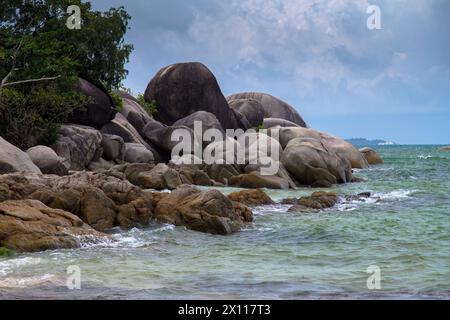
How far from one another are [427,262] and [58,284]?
643cm

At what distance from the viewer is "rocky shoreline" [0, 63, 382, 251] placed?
13812mm

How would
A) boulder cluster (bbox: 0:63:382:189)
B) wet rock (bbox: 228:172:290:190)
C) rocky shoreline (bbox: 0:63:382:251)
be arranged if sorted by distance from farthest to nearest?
1. wet rock (bbox: 228:172:290:190)
2. boulder cluster (bbox: 0:63:382:189)
3. rocky shoreline (bbox: 0:63:382:251)

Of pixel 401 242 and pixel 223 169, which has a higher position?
pixel 223 169

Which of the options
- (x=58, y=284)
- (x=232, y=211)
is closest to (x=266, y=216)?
(x=232, y=211)

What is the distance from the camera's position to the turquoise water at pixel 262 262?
8.91 m

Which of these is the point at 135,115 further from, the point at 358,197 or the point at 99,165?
the point at 358,197

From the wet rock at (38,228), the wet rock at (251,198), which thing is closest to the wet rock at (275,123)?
the wet rock at (251,198)

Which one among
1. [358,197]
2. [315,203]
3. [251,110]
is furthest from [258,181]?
[251,110]

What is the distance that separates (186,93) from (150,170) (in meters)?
19.7

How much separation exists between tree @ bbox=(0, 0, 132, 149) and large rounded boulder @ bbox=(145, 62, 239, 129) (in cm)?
1037

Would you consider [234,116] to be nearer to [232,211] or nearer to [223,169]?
[223,169]

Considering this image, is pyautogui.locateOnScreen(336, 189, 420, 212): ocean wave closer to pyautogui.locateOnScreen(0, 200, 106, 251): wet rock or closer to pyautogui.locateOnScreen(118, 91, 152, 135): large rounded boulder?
pyautogui.locateOnScreen(0, 200, 106, 251): wet rock

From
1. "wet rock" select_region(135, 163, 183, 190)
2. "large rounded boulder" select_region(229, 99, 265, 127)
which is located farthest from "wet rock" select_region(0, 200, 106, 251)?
"large rounded boulder" select_region(229, 99, 265, 127)
